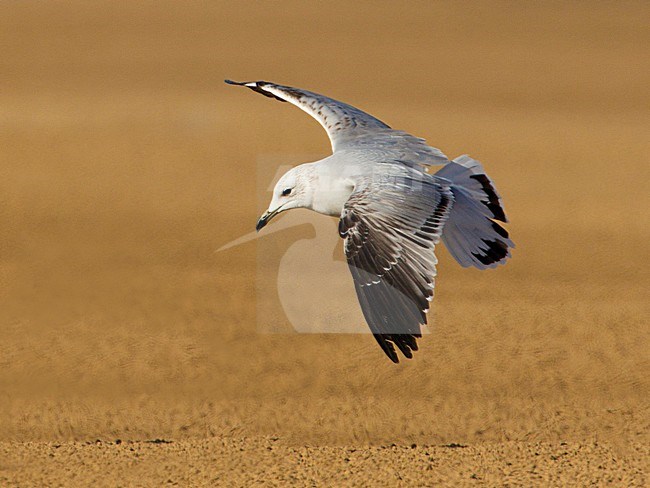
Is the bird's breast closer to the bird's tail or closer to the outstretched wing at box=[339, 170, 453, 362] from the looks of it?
the outstretched wing at box=[339, 170, 453, 362]

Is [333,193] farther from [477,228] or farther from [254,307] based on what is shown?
[254,307]

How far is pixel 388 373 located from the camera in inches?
259

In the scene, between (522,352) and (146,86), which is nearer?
(522,352)

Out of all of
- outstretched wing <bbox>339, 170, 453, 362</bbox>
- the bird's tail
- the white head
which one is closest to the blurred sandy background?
the bird's tail

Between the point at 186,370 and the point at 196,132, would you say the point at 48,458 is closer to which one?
the point at 186,370

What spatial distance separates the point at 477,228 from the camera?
14.5 feet

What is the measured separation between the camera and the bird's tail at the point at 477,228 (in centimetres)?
433

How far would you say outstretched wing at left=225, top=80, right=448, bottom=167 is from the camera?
3979 mm

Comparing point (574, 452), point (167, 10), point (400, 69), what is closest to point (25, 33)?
point (167, 10)

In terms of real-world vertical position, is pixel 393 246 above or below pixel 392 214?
below

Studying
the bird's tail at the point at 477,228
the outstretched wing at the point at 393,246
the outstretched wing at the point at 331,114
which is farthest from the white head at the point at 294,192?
the bird's tail at the point at 477,228

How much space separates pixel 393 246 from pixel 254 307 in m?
3.65

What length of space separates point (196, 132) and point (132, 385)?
143 inches

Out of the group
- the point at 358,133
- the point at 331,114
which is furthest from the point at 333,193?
the point at 331,114
